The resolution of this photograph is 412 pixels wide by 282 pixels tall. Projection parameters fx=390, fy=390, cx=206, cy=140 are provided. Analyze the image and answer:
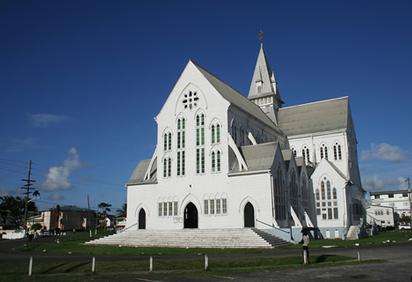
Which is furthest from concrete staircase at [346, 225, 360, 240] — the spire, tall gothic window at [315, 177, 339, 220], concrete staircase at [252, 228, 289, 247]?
the spire

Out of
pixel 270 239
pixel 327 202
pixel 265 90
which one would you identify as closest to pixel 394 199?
pixel 265 90

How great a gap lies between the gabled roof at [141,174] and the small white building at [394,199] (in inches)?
4644

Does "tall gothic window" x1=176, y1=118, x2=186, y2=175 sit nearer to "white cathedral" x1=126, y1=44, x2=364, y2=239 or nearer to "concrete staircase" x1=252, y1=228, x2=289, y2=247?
"white cathedral" x1=126, y1=44, x2=364, y2=239

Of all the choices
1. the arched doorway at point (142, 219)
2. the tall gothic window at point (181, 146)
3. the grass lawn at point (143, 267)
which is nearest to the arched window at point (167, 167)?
the tall gothic window at point (181, 146)

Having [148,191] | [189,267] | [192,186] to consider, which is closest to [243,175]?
[192,186]

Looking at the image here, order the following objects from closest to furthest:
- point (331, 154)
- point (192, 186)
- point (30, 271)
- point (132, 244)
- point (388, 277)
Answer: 1. point (388, 277)
2. point (30, 271)
3. point (132, 244)
4. point (192, 186)
5. point (331, 154)

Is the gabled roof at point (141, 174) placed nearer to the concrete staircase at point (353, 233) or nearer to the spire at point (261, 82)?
the concrete staircase at point (353, 233)

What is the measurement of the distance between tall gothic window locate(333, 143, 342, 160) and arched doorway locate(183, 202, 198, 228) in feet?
84.7

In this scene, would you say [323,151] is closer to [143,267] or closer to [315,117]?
[315,117]

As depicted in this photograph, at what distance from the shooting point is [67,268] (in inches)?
810

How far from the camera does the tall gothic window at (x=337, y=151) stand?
6094 cm

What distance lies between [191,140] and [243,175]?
28.6 feet

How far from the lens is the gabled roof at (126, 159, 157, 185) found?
50322 mm

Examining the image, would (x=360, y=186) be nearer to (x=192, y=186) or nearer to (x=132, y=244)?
(x=192, y=186)
